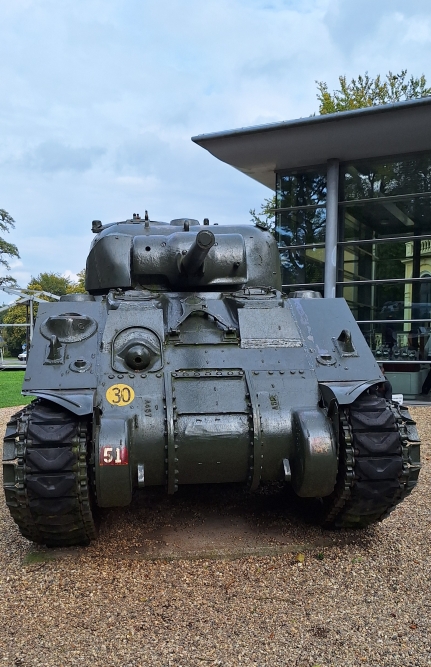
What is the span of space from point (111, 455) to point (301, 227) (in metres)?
13.0

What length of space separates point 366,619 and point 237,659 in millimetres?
980

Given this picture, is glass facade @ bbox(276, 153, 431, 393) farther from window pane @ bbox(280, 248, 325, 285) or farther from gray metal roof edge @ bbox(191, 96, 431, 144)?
gray metal roof edge @ bbox(191, 96, 431, 144)

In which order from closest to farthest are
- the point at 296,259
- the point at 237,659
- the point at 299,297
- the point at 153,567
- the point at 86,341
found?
the point at 237,659, the point at 153,567, the point at 86,341, the point at 299,297, the point at 296,259

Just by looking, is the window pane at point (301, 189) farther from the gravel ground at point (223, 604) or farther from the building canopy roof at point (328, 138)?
the gravel ground at point (223, 604)

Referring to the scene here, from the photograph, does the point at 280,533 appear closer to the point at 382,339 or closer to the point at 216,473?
the point at 216,473

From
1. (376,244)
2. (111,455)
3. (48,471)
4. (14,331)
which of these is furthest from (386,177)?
(14,331)

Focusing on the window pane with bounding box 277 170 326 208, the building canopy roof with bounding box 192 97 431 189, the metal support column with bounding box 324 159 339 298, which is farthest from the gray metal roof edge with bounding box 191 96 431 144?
the window pane with bounding box 277 170 326 208

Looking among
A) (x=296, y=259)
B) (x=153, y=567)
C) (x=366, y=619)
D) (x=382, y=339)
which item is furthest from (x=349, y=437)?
(x=296, y=259)

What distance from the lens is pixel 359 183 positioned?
15992 millimetres

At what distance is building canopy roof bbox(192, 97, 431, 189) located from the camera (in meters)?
13.1

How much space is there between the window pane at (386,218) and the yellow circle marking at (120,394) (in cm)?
1193

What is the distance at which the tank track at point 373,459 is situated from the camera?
16.1 ft

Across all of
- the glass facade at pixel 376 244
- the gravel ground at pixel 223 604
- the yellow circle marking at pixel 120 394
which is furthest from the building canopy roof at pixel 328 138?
the yellow circle marking at pixel 120 394

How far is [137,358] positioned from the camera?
5.25 meters
